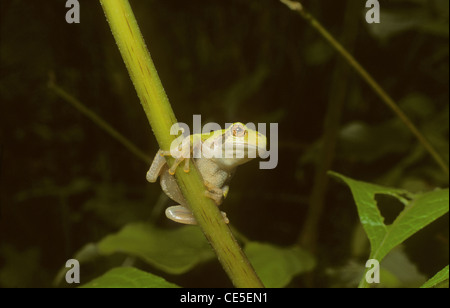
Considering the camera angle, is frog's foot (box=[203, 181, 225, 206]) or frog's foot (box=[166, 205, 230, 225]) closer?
frog's foot (box=[203, 181, 225, 206])

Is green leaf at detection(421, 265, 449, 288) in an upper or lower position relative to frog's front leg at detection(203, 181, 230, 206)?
lower

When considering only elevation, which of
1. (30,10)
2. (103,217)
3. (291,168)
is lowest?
(103,217)

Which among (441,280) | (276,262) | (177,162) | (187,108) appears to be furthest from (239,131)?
(187,108)

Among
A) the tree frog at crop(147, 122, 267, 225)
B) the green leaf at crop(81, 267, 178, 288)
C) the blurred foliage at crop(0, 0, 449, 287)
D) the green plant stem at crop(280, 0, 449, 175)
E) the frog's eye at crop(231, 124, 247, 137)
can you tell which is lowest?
the green leaf at crop(81, 267, 178, 288)

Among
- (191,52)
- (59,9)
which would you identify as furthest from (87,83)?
(191,52)

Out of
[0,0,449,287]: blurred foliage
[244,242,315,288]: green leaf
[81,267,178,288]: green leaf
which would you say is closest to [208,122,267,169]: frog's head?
[81,267,178,288]: green leaf

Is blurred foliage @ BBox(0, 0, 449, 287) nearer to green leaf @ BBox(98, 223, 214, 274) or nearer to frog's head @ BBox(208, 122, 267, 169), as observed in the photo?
green leaf @ BBox(98, 223, 214, 274)
